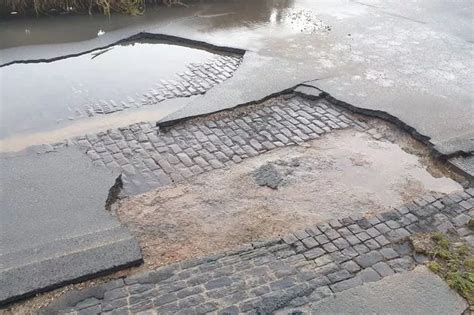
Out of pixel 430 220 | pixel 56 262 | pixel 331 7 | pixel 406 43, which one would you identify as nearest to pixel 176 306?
pixel 56 262

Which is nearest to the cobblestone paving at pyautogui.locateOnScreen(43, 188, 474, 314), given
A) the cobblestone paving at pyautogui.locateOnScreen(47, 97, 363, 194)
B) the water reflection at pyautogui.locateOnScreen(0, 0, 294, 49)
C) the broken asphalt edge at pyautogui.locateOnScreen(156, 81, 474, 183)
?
the broken asphalt edge at pyautogui.locateOnScreen(156, 81, 474, 183)

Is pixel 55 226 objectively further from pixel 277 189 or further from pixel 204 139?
pixel 277 189

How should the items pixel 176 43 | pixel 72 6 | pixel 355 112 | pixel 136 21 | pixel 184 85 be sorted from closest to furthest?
pixel 355 112 → pixel 184 85 → pixel 176 43 → pixel 136 21 → pixel 72 6

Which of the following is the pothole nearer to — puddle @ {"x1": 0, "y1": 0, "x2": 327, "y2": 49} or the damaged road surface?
the damaged road surface

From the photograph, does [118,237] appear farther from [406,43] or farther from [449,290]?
[406,43]

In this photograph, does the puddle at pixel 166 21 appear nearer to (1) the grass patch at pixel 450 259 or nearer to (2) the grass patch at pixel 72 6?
(2) the grass patch at pixel 72 6

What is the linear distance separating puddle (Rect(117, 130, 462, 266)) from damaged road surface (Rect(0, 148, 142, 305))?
31 cm

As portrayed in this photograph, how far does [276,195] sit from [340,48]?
4.71 meters

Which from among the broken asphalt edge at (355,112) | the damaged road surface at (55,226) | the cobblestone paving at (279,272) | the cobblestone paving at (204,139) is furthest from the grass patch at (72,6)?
the cobblestone paving at (279,272)

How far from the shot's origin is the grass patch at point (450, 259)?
4242mm

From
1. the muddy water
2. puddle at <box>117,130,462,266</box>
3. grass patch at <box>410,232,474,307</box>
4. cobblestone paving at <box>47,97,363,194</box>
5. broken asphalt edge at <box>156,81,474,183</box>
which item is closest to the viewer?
grass patch at <box>410,232,474,307</box>

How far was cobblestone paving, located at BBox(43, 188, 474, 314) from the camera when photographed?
4.08 meters

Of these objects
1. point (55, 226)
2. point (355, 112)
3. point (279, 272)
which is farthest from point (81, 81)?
point (279, 272)

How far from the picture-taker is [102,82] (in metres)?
7.86
